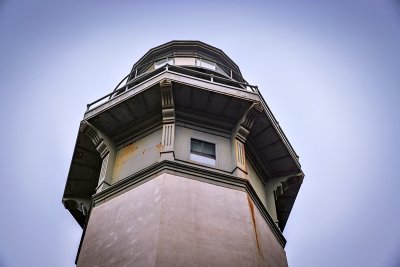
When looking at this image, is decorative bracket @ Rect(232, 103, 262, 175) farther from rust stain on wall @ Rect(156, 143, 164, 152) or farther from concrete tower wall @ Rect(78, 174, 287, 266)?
rust stain on wall @ Rect(156, 143, 164, 152)

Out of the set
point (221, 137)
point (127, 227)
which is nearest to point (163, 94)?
point (221, 137)

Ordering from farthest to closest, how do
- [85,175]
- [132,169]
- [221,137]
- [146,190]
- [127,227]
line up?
[85,175]
[221,137]
[132,169]
[146,190]
[127,227]

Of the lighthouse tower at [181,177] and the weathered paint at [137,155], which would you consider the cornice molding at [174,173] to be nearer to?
the lighthouse tower at [181,177]

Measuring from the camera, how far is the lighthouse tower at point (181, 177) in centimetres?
1307

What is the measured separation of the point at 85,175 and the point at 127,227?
5698 mm

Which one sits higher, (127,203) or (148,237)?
(127,203)

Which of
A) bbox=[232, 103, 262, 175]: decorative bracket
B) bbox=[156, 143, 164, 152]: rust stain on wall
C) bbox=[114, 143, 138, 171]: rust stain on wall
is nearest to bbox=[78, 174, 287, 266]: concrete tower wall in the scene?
bbox=[156, 143, 164, 152]: rust stain on wall

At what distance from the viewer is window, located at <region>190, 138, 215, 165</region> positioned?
16.2 metres

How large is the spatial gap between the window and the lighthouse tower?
0.04 meters

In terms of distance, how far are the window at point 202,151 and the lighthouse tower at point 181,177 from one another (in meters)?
0.04

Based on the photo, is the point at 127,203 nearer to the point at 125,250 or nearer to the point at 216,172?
the point at 125,250

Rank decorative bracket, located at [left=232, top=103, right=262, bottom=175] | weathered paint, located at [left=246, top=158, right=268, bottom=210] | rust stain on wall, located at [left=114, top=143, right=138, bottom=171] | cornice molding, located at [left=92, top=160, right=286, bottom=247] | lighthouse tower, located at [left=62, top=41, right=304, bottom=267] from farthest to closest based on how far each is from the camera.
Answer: weathered paint, located at [left=246, top=158, right=268, bottom=210], rust stain on wall, located at [left=114, top=143, right=138, bottom=171], decorative bracket, located at [left=232, top=103, right=262, bottom=175], cornice molding, located at [left=92, top=160, right=286, bottom=247], lighthouse tower, located at [left=62, top=41, right=304, bottom=267]

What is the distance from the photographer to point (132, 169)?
53.6 feet

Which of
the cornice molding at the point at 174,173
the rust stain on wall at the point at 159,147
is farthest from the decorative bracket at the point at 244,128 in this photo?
the rust stain on wall at the point at 159,147
